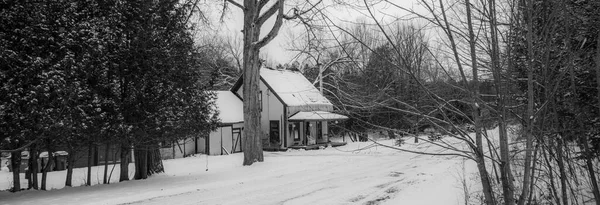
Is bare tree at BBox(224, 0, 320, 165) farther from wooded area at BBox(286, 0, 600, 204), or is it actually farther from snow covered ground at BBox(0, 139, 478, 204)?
wooded area at BBox(286, 0, 600, 204)

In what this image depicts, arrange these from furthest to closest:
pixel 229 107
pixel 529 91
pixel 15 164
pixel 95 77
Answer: pixel 229 107 < pixel 95 77 < pixel 15 164 < pixel 529 91

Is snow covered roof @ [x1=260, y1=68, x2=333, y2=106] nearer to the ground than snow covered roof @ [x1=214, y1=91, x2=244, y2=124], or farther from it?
farther from it

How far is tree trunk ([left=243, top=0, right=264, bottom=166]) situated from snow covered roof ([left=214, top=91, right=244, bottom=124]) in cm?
1062

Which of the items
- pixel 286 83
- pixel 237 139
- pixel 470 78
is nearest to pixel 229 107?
pixel 237 139

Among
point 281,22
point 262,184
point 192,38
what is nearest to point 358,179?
point 262,184

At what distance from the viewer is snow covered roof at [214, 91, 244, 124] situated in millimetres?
28562

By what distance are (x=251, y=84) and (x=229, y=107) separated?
12481mm

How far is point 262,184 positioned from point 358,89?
852 cm

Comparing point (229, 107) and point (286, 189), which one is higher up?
point (229, 107)

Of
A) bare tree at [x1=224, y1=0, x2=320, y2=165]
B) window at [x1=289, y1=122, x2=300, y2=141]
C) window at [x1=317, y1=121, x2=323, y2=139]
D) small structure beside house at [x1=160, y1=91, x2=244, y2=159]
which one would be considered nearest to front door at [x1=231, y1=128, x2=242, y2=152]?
small structure beside house at [x1=160, y1=91, x2=244, y2=159]

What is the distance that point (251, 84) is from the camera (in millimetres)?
17719

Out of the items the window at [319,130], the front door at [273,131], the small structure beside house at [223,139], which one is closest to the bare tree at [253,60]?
the small structure beside house at [223,139]

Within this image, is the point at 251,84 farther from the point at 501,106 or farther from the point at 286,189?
the point at 501,106

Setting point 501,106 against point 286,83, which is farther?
point 286,83
